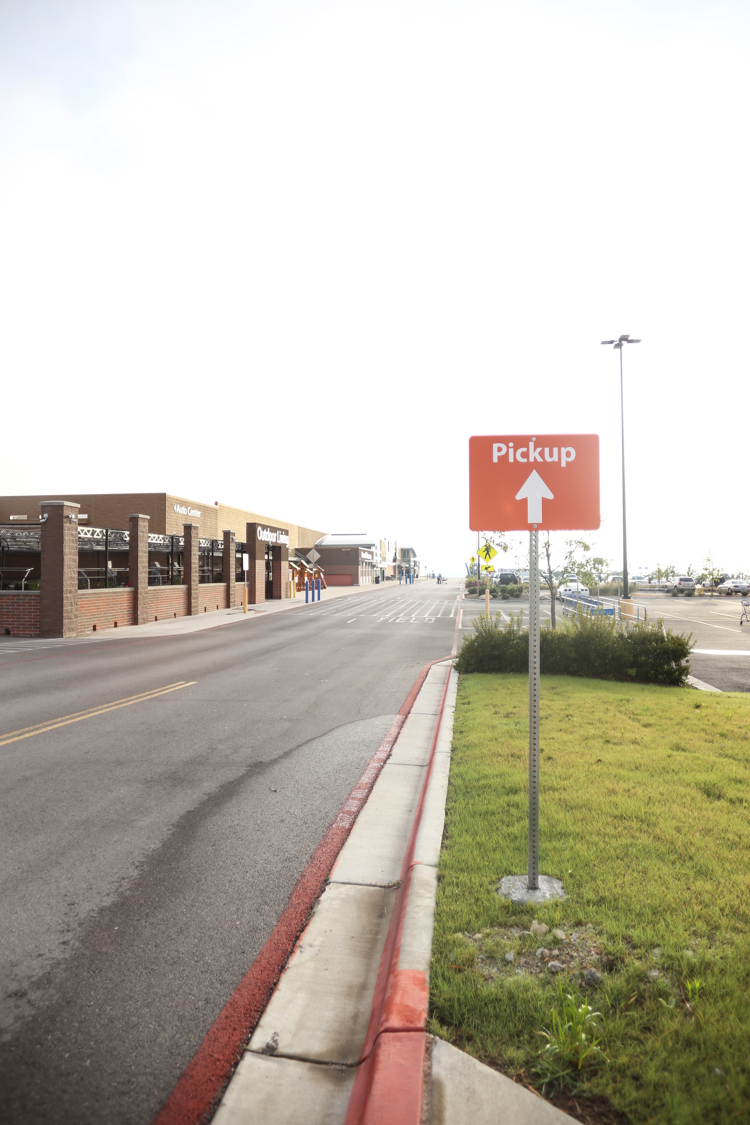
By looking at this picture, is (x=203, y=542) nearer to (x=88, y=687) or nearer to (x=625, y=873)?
(x=88, y=687)

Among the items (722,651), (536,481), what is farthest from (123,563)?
(536,481)

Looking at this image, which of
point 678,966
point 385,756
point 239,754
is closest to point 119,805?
point 239,754

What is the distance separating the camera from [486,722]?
7867 mm

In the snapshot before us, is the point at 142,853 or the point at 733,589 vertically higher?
the point at 733,589

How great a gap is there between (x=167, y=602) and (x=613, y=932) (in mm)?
26995

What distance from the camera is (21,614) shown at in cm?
2095

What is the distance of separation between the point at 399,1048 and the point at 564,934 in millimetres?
1176

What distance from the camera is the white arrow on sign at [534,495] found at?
3895 millimetres

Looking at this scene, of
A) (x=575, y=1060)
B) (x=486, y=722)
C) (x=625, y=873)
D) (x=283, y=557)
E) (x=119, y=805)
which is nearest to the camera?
(x=575, y=1060)

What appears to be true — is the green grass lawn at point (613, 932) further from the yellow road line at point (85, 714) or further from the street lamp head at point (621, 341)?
the street lamp head at point (621, 341)

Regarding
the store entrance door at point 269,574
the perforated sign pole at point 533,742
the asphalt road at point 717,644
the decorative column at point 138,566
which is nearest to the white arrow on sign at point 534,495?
the perforated sign pole at point 533,742

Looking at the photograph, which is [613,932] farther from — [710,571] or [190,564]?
[710,571]

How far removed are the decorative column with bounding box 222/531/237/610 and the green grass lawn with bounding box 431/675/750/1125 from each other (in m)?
30.1

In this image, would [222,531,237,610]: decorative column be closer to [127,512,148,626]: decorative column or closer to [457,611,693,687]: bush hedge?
[127,512,148,626]: decorative column
